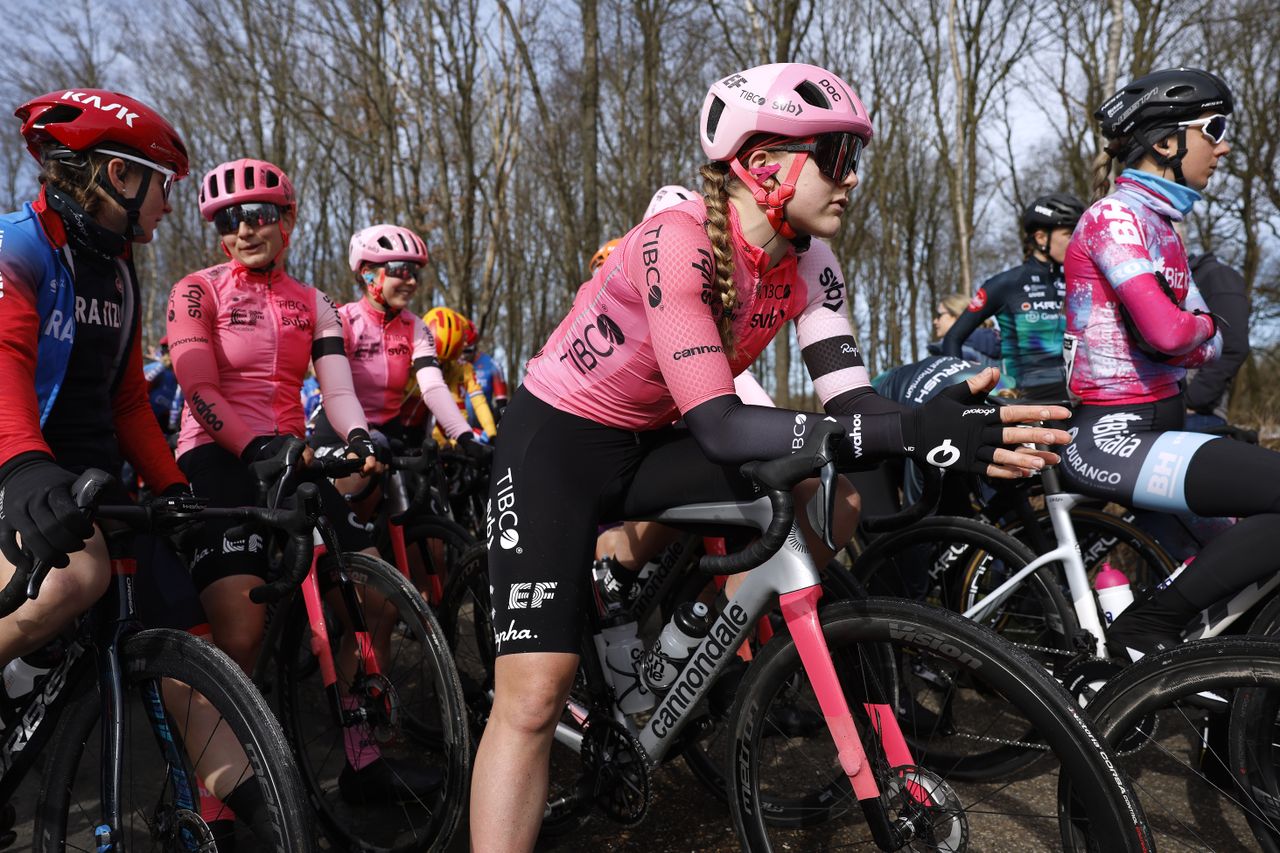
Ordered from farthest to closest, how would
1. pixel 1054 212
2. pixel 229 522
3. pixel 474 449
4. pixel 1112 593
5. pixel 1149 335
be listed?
pixel 1054 212 < pixel 474 449 < pixel 229 522 < pixel 1112 593 < pixel 1149 335

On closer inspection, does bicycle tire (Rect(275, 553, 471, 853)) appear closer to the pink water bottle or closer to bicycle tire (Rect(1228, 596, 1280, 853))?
bicycle tire (Rect(1228, 596, 1280, 853))

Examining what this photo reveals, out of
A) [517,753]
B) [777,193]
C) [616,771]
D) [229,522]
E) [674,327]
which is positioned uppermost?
[777,193]

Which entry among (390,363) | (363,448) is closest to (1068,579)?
(363,448)

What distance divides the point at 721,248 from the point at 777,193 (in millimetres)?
187

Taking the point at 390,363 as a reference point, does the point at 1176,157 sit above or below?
above

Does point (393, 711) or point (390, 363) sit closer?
point (393, 711)

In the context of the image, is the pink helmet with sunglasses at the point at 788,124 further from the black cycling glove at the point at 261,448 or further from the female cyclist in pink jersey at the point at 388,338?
the female cyclist in pink jersey at the point at 388,338

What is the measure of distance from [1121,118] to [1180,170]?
261 mm

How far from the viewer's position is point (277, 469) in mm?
2729

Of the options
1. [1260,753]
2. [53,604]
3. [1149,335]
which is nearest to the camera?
[53,604]

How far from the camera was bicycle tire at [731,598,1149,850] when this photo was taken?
1.73m

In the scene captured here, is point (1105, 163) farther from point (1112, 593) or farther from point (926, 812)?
point (926, 812)

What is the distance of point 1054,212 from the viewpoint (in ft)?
17.3

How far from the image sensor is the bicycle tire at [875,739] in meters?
1.73
